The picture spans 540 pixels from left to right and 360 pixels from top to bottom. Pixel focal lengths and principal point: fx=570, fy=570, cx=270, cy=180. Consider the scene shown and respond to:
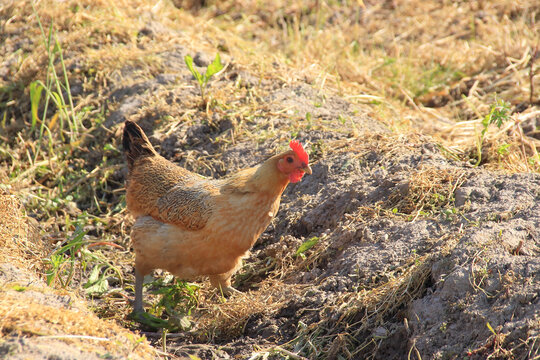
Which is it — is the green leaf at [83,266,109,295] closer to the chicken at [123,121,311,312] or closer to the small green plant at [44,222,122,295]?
the small green plant at [44,222,122,295]

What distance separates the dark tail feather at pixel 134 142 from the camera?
4723 mm

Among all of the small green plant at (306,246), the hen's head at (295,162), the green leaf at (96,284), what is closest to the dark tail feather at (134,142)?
the green leaf at (96,284)

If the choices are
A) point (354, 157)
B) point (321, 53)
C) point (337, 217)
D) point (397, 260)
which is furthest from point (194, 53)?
point (397, 260)

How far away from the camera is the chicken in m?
3.92

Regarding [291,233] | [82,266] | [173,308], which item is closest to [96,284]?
[82,266]

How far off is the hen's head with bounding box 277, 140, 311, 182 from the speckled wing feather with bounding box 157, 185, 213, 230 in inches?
23.6

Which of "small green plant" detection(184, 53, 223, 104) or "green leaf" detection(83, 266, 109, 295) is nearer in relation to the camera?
"green leaf" detection(83, 266, 109, 295)

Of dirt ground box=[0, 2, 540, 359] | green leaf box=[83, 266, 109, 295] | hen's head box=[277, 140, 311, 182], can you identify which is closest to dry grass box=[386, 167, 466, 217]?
dirt ground box=[0, 2, 540, 359]

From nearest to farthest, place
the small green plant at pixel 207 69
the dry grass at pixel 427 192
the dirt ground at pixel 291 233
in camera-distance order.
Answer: the dirt ground at pixel 291 233
the dry grass at pixel 427 192
the small green plant at pixel 207 69

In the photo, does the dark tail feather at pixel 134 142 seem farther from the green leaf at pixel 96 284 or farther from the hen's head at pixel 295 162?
the hen's head at pixel 295 162

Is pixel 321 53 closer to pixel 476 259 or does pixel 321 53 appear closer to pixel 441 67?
pixel 441 67

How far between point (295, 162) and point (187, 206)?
0.88 m

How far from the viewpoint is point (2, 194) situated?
4.62 meters

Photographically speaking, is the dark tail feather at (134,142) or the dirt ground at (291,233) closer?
the dirt ground at (291,233)
